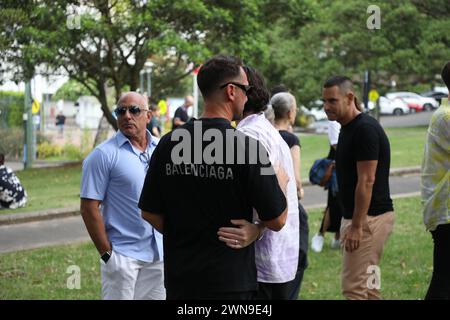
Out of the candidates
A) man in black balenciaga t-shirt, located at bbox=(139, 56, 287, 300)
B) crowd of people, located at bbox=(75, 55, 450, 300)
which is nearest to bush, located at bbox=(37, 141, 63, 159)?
crowd of people, located at bbox=(75, 55, 450, 300)

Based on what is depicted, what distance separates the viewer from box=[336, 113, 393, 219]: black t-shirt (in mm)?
5625

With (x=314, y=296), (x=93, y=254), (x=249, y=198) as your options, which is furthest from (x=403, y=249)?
(x=249, y=198)

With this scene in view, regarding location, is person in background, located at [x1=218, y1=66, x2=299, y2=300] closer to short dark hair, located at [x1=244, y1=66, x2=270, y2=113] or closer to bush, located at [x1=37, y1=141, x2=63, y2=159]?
short dark hair, located at [x1=244, y1=66, x2=270, y2=113]

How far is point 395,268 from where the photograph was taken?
8.34 metres

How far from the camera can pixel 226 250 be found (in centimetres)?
371

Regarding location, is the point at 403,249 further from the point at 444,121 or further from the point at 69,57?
the point at 69,57

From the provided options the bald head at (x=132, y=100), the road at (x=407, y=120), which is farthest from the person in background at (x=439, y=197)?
the road at (x=407, y=120)

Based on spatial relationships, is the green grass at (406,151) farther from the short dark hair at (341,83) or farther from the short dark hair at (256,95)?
the short dark hair at (256,95)

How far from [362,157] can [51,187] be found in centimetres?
1362

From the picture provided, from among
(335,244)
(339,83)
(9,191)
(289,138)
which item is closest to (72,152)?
(9,191)

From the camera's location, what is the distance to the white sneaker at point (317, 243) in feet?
31.0

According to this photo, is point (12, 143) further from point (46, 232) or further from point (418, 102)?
point (418, 102)

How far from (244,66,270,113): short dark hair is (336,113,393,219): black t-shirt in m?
1.34
